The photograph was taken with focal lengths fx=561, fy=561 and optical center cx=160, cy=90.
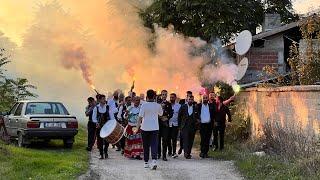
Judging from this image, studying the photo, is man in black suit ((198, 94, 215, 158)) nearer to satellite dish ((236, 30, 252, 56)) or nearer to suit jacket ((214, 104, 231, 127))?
suit jacket ((214, 104, 231, 127))

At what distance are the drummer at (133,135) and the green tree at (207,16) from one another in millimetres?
12156

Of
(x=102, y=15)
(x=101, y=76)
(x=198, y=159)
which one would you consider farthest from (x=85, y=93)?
(x=198, y=159)

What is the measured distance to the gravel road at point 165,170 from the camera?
11523 millimetres

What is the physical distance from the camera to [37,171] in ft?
38.8

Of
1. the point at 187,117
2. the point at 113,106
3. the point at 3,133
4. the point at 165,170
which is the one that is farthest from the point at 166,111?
the point at 3,133

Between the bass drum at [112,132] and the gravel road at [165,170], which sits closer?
the gravel road at [165,170]

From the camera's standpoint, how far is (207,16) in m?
26.6

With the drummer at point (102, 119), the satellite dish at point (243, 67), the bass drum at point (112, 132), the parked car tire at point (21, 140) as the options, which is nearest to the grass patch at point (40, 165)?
the drummer at point (102, 119)

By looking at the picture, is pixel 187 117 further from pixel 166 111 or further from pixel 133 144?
pixel 133 144

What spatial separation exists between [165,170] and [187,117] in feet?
9.49

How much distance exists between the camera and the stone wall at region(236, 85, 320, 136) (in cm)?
1205

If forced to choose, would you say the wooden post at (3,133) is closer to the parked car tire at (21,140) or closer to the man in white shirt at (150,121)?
the parked car tire at (21,140)

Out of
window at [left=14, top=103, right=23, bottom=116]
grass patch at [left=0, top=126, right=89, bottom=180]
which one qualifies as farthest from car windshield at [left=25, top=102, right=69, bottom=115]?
grass patch at [left=0, top=126, right=89, bottom=180]

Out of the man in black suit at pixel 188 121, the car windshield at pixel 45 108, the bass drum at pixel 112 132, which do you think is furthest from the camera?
the car windshield at pixel 45 108
